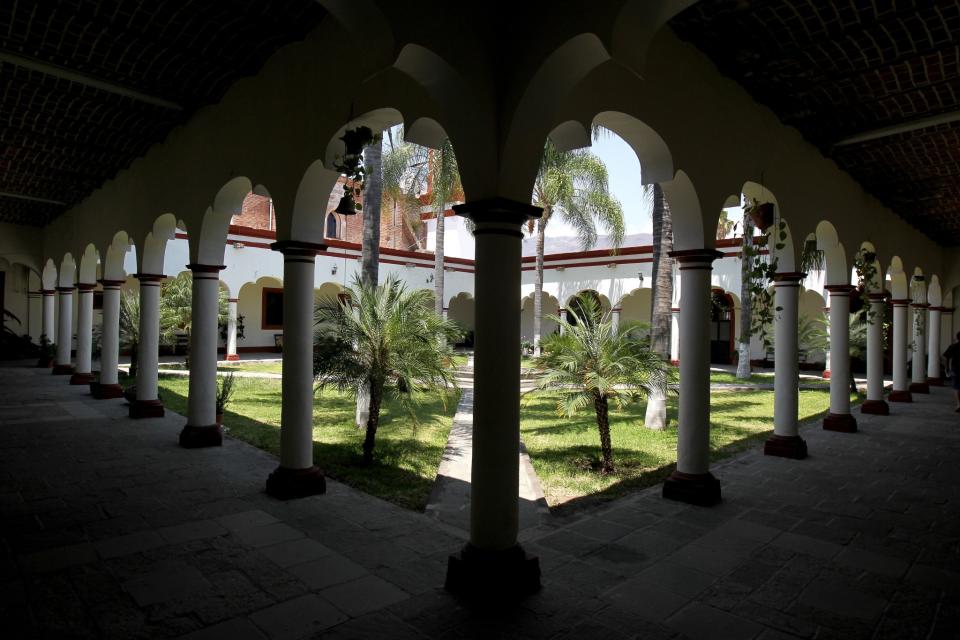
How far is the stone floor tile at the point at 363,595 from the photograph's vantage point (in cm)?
354

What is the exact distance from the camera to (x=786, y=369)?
750cm

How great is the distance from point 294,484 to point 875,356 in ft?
35.7

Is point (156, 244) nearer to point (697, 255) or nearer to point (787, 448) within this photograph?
point (697, 255)

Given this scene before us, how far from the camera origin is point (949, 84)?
5.96m

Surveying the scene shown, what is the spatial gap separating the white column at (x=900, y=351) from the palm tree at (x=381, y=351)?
11305 millimetres

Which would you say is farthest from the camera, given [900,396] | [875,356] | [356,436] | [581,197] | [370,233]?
[581,197]

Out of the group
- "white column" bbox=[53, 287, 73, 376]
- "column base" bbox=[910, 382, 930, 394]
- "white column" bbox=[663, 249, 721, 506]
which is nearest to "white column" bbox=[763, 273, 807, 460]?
"white column" bbox=[663, 249, 721, 506]

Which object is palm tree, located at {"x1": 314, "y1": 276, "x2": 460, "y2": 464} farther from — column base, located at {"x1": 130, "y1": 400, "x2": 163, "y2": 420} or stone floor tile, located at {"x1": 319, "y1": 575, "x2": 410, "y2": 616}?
column base, located at {"x1": 130, "y1": 400, "x2": 163, "y2": 420}

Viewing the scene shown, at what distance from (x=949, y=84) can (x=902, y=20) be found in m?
1.85

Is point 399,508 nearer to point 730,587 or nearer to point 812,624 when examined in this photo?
point 730,587

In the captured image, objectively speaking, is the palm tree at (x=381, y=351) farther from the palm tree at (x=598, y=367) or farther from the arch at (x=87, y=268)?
the arch at (x=87, y=268)

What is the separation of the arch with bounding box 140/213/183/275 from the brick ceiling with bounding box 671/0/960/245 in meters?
7.35

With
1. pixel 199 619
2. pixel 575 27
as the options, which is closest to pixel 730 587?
pixel 199 619

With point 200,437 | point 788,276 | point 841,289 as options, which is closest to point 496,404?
point 788,276
